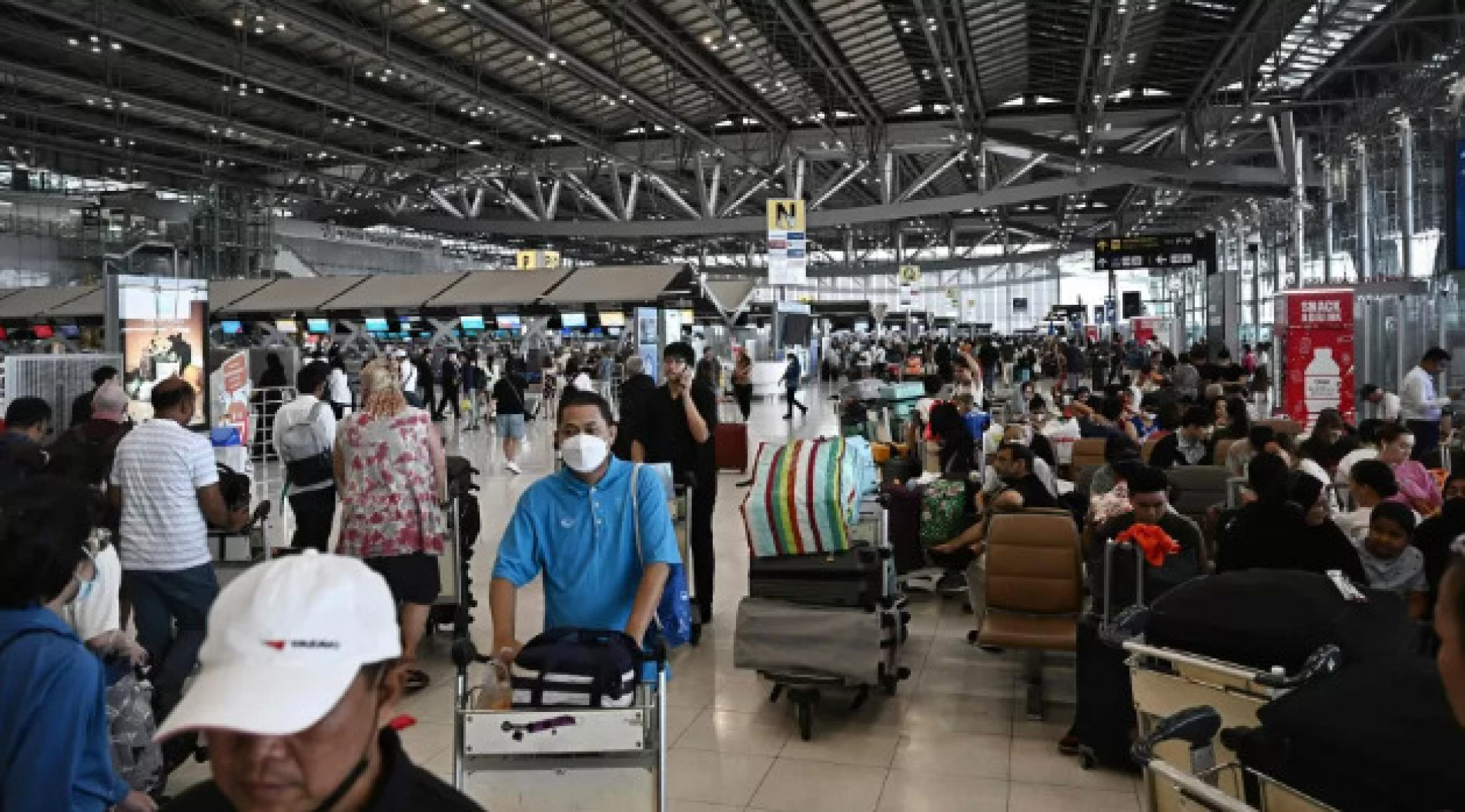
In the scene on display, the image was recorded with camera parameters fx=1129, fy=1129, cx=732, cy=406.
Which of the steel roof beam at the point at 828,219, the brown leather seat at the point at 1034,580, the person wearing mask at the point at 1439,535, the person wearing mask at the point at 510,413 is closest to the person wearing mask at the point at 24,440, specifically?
the brown leather seat at the point at 1034,580

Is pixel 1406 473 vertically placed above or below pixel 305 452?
below

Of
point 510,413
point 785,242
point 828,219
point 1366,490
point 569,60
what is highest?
point 569,60

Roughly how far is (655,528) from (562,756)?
2.69ft

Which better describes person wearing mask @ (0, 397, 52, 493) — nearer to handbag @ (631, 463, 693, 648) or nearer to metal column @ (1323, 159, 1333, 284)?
handbag @ (631, 463, 693, 648)

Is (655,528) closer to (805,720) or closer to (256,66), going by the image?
(805,720)

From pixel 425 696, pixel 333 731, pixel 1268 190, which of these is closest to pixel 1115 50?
pixel 1268 190

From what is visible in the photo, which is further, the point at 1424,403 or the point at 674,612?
the point at 1424,403

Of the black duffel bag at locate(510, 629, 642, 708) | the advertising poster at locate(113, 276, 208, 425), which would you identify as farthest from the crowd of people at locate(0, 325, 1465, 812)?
the advertising poster at locate(113, 276, 208, 425)

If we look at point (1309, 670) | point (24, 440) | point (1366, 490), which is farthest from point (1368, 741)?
point (24, 440)

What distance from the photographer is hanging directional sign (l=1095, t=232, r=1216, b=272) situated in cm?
2917

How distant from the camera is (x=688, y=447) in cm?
752

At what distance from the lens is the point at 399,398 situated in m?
5.62

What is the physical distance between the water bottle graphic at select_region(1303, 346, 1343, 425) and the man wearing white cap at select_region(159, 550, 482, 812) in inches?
590

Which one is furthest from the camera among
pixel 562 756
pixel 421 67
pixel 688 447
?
pixel 421 67
